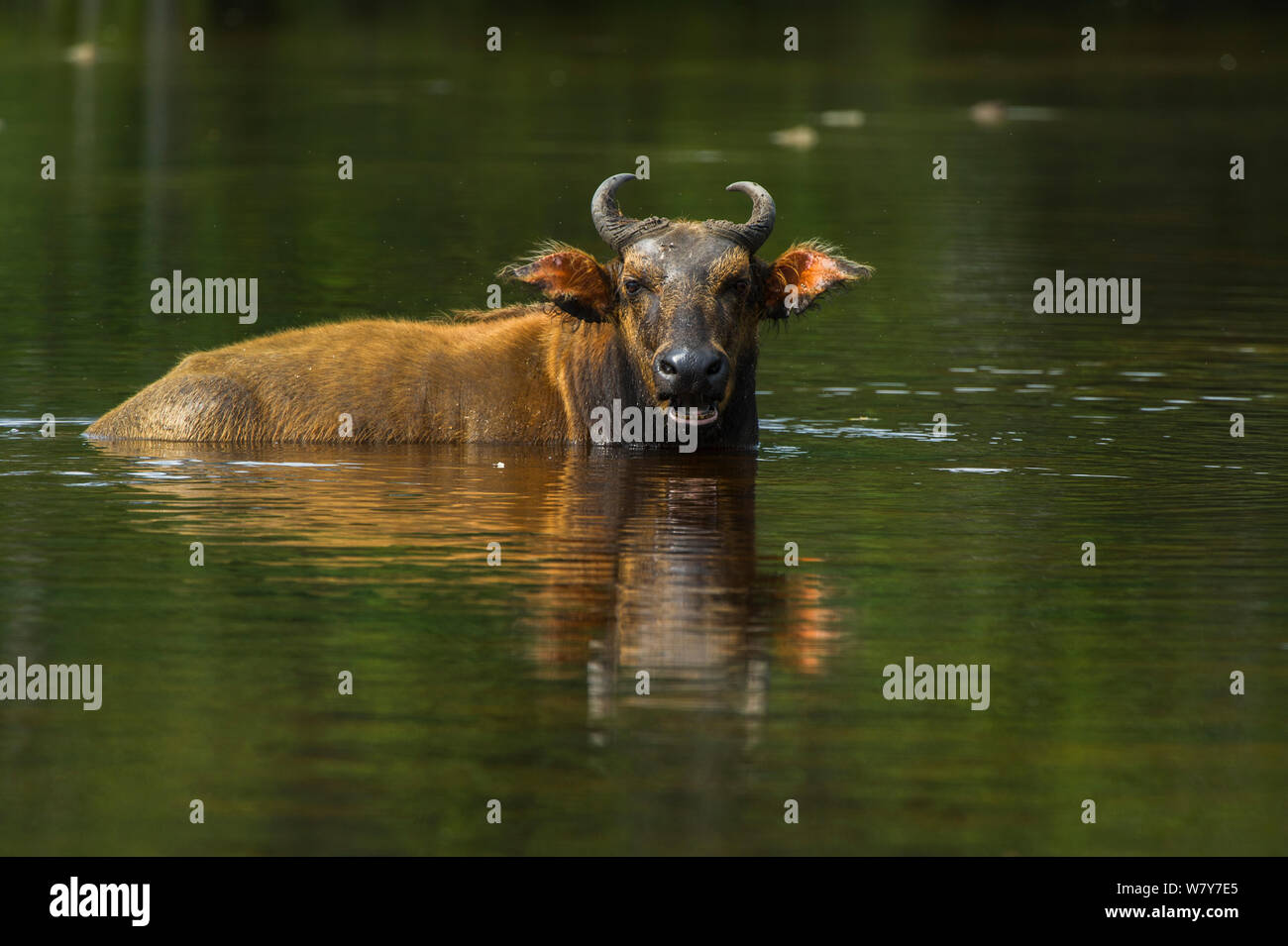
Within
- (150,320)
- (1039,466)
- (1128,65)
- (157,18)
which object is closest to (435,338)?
(1039,466)

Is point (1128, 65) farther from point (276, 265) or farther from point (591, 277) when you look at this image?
point (591, 277)

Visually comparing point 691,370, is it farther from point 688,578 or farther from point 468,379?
point 688,578

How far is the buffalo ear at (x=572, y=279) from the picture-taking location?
18.6m

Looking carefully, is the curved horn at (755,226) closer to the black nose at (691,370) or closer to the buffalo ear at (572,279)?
the buffalo ear at (572,279)

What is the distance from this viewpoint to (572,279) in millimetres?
18766

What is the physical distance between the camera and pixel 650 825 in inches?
384

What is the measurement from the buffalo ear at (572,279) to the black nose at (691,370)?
1.21 meters

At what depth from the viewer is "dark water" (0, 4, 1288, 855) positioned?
10.2m

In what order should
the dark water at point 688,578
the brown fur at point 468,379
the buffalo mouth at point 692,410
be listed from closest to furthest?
1. the dark water at point 688,578
2. the buffalo mouth at point 692,410
3. the brown fur at point 468,379

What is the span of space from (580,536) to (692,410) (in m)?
2.79

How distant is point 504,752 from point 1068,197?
34.8 m

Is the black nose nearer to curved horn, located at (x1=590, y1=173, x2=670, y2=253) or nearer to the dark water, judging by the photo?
the dark water

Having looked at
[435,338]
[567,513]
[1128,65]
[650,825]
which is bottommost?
[650,825]


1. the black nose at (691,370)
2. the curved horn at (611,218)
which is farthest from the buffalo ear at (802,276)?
the black nose at (691,370)
